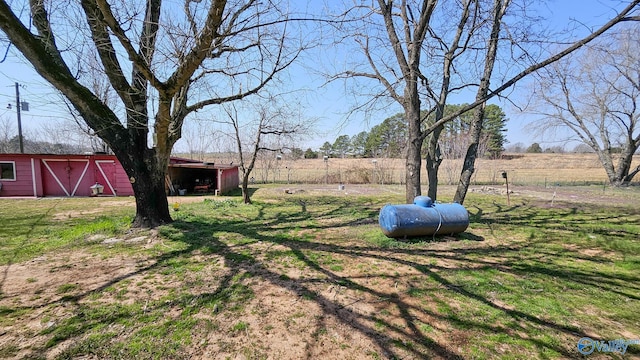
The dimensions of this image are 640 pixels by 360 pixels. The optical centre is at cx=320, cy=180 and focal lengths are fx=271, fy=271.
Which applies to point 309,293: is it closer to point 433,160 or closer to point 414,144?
point 414,144

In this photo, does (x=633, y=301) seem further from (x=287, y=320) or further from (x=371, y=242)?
(x=287, y=320)

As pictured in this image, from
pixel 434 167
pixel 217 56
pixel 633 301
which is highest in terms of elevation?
pixel 217 56

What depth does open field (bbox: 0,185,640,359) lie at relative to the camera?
2.32 metres

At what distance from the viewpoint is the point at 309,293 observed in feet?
10.7

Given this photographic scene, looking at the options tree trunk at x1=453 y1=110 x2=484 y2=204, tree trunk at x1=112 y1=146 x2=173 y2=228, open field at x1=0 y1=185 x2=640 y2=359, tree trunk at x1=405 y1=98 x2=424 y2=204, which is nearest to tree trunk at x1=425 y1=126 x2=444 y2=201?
tree trunk at x1=453 y1=110 x2=484 y2=204

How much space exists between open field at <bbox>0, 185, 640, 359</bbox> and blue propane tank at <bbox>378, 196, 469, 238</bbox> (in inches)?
9.8

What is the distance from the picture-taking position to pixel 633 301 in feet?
10.5

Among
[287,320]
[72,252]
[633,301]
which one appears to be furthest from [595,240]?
[72,252]

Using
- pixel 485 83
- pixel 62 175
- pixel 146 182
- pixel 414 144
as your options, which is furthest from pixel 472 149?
pixel 62 175

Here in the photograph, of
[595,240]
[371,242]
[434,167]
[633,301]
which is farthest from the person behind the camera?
[434,167]

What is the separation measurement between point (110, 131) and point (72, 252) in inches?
94.2

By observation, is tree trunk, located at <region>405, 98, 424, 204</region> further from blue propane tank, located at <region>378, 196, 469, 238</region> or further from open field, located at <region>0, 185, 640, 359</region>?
open field, located at <region>0, 185, 640, 359</region>

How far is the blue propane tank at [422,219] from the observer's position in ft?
16.8

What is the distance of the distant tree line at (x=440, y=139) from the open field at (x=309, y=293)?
3.91 m
